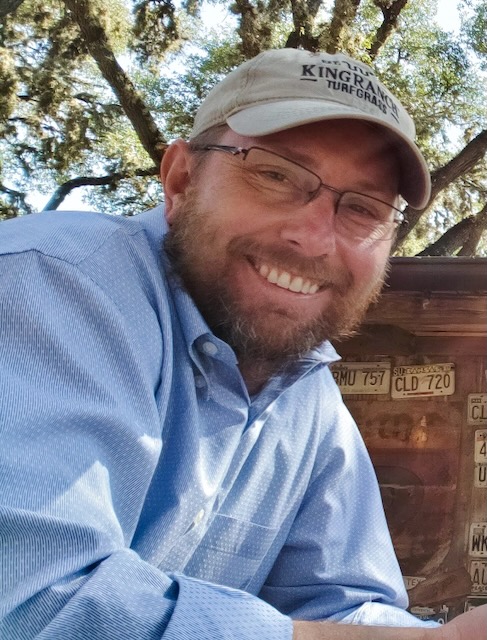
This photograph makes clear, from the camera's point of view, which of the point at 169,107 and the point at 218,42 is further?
the point at 169,107

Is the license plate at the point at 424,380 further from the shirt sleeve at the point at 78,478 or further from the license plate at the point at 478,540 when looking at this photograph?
the shirt sleeve at the point at 78,478

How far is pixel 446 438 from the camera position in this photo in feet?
12.5

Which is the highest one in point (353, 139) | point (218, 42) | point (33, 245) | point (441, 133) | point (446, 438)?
point (218, 42)

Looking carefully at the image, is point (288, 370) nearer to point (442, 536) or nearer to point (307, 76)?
point (307, 76)

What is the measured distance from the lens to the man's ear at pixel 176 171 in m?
1.94

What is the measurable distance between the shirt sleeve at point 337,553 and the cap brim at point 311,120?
645 mm

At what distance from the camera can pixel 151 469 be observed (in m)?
1.29

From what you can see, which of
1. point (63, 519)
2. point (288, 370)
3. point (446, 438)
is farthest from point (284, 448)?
point (446, 438)

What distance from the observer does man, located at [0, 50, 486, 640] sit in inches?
41.6

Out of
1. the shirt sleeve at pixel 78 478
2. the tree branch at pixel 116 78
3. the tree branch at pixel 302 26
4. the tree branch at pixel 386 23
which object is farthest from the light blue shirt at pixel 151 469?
the tree branch at pixel 386 23

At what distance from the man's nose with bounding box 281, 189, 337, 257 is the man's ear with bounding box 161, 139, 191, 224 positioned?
1.25 ft

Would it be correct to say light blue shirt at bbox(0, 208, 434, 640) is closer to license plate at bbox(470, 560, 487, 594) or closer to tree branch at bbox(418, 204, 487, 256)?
license plate at bbox(470, 560, 487, 594)

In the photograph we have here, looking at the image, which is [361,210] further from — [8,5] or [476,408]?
[8,5]

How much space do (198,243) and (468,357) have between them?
2.43 meters
